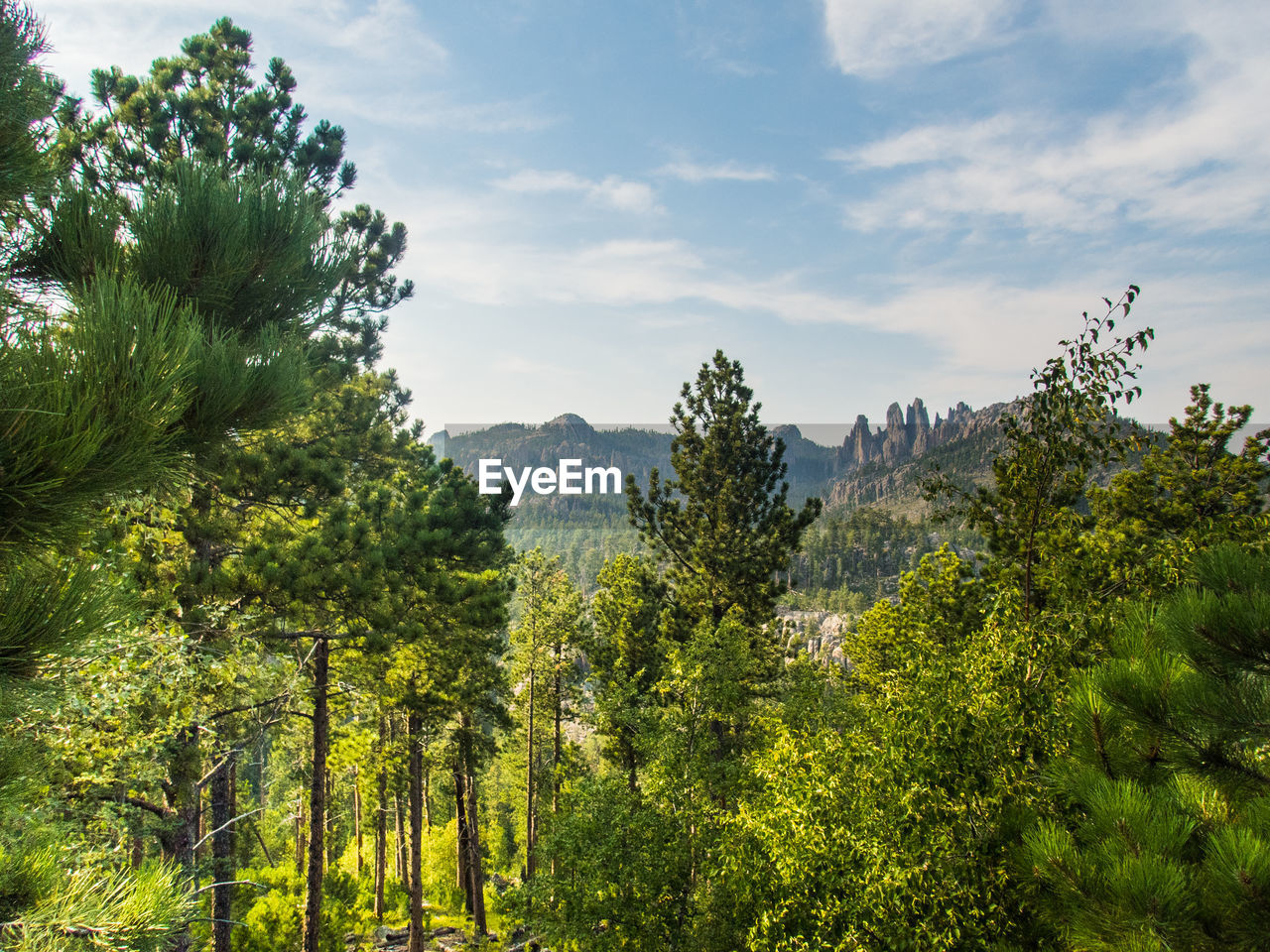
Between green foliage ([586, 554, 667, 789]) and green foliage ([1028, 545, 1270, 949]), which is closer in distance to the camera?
green foliage ([1028, 545, 1270, 949])

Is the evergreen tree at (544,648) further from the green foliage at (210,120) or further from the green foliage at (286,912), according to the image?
the green foliage at (210,120)

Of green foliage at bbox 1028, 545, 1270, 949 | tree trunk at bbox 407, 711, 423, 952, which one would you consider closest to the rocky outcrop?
tree trunk at bbox 407, 711, 423, 952

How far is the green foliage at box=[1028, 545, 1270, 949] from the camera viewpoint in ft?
8.00

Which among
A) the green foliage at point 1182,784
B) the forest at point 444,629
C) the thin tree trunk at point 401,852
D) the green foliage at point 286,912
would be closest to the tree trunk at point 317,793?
the forest at point 444,629

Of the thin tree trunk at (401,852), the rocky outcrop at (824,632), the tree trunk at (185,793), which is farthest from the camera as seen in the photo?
the rocky outcrop at (824,632)

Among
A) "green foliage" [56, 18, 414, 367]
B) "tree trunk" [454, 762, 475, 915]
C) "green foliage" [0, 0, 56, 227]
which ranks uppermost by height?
"green foliage" [56, 18, 414, 367]

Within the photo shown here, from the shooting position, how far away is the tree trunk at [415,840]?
1381cm

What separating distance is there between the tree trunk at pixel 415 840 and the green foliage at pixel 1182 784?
43.6 ft

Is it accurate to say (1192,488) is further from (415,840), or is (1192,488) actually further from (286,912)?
(286,912)

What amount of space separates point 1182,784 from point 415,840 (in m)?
15.3

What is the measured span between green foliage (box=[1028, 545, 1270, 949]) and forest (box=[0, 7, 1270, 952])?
16 mm

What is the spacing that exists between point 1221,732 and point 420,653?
38.1 ft

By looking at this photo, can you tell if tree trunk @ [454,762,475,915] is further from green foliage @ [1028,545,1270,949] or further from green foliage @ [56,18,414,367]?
green foliage @ [1028,545,1270,949]

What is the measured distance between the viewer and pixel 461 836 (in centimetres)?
1997
